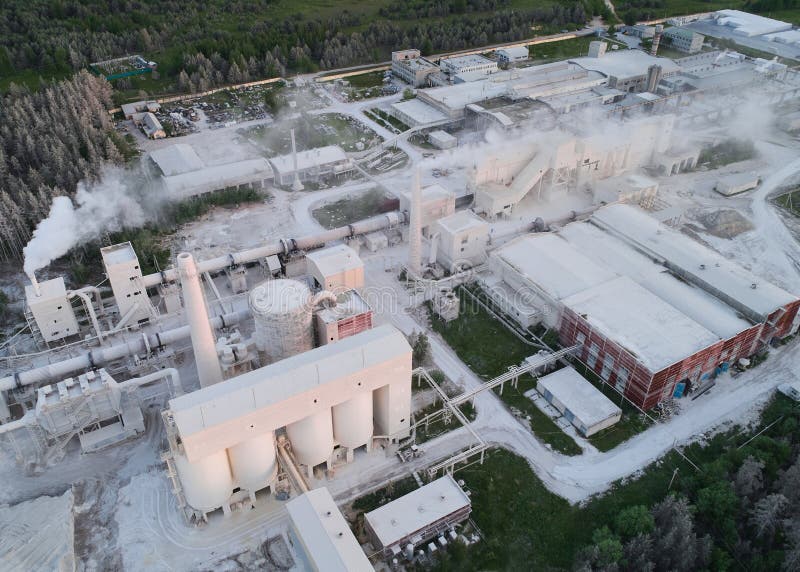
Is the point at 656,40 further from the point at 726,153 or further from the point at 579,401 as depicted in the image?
the point at 579,401

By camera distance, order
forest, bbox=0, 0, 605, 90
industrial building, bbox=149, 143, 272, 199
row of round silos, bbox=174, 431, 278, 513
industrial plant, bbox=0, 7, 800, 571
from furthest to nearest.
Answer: forest, bbox=0, 0, 605, 90 < industrial building, bbox=149, 143, 272, 199 < industrial plant, bbox=0, 7, 800, 571 < row of round silos, bbox=174, 431, 278, 513

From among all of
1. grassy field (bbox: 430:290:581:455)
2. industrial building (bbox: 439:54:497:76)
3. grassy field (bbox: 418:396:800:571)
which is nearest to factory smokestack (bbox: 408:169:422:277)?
grassy field (bbox: 430:290:581:455)

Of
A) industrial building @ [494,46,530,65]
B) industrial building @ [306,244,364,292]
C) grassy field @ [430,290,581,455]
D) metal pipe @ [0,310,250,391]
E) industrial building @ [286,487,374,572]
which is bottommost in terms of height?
grassy field @ [430,290,581,455]

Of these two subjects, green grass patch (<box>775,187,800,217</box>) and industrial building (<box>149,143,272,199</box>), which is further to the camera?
green grass patch (<box>775,187,800,217</box>)

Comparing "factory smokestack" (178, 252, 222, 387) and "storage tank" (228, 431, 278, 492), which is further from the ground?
"factory smokestack" (178, 252, 222, 387)

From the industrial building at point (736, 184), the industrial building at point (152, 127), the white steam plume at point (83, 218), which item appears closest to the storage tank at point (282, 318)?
the white steam plume at point (83, 218)

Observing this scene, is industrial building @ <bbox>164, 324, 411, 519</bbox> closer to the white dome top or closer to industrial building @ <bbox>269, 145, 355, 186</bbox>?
the white dome top
